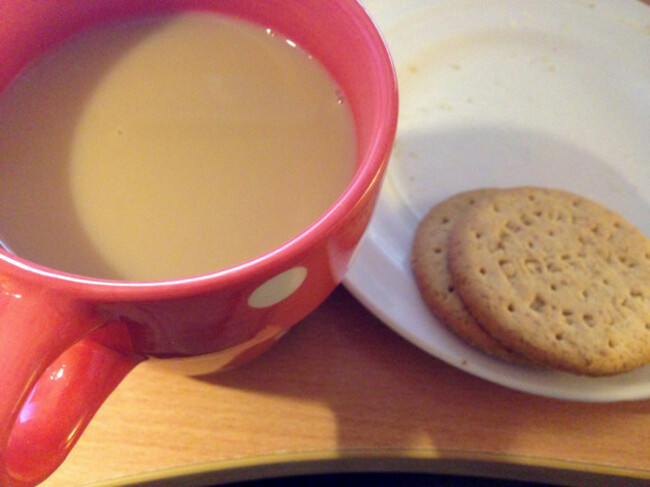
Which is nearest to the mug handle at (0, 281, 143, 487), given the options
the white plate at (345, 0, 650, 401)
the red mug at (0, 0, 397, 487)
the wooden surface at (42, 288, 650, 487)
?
the red mug at (0, 0, 397, 487)

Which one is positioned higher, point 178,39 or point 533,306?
point 178,39

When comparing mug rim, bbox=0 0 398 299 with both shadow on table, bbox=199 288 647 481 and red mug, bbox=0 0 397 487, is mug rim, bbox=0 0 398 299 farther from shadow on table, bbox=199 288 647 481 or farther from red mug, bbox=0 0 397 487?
shadow on table, bbox=199 288 647 481

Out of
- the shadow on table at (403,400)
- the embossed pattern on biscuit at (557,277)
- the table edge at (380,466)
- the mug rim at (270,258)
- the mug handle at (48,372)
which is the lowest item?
the table edge at (380,466)

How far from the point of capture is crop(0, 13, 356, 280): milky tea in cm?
37

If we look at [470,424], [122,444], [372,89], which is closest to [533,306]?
[470,424]

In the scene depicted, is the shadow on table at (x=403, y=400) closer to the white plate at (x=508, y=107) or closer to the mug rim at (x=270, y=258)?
the white plate at (x=508, y=107)

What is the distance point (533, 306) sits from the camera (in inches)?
20.1

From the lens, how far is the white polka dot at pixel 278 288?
0.28 m

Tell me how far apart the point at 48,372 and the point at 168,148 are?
176mm

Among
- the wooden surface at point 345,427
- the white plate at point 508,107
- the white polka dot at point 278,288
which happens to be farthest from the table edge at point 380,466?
the white polka dot at point 278,288

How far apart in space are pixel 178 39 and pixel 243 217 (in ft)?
0.65

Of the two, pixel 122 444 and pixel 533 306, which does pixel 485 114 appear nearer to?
pixel 533 306

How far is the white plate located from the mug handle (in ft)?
0.83

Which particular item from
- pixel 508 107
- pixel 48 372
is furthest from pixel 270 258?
pixel 508 107
